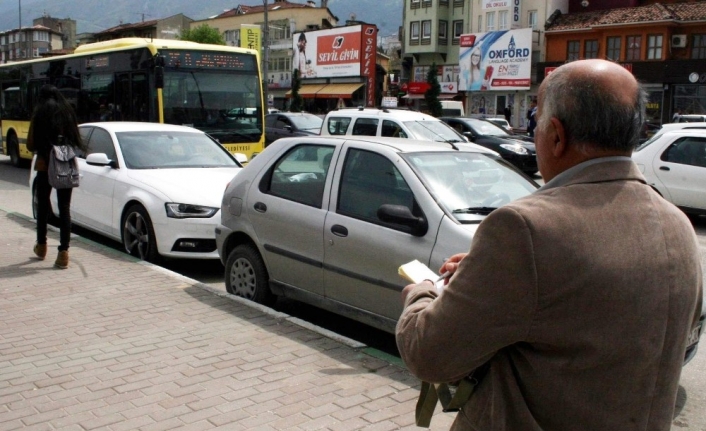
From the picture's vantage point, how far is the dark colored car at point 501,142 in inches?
770

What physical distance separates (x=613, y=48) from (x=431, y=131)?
3744 centimetres

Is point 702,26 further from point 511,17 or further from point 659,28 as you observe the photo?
point 511,17

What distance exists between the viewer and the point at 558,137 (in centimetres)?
181

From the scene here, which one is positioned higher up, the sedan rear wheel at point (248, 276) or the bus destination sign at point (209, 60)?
the bus destination sign at point (209, 60)

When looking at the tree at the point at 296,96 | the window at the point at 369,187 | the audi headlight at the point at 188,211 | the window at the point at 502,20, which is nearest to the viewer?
the window at the point at 369,187

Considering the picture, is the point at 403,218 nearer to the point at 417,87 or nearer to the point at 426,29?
the point at 417,87

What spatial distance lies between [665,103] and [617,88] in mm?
46228

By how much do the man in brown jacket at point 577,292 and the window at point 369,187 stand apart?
364 centimetres

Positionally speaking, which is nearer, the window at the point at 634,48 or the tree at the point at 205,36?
the window at the point at 634,48

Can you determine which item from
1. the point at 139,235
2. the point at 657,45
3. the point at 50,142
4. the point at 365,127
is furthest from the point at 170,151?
the point at 657,45

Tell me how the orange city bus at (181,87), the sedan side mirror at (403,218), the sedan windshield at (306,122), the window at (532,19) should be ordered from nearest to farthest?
the sedan side mirror at (403,218) < the orange city bus at (181,87) < the sedan windshield at (306,122) < the window at (532,19)

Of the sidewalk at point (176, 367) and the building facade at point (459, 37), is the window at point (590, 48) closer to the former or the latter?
the building facade at point (459, 37)

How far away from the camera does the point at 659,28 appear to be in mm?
45781

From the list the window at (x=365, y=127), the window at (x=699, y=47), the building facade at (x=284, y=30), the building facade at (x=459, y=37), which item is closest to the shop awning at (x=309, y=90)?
the building facade at (x=284, y=30)
